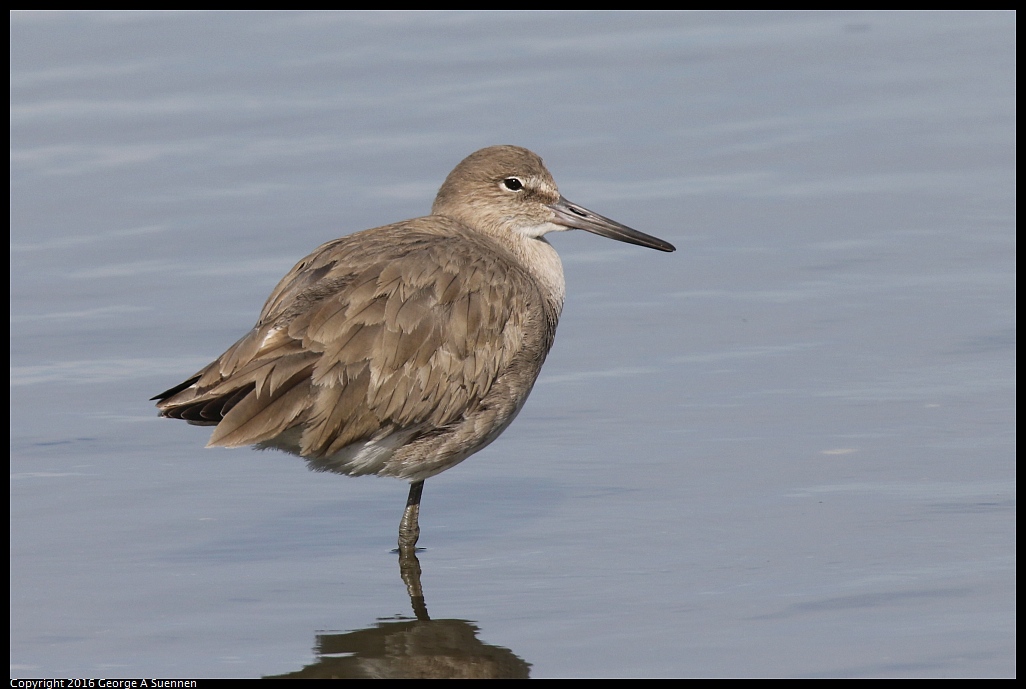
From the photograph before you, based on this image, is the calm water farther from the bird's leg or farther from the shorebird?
the shorebird

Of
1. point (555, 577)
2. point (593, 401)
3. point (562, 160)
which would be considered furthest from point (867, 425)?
point (562, 160)

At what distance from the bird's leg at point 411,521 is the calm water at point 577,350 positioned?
0.11m

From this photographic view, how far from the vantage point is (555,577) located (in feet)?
23.4

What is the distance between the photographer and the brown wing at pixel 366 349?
6.82 metres

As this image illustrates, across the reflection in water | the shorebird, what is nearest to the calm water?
the reflection in water

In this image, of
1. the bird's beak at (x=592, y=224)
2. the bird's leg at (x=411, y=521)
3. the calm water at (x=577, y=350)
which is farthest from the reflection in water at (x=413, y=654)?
the bird's beak at (x=592, y=224)

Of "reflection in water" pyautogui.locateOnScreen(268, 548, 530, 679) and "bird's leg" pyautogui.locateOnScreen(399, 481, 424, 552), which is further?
"bird's leg" pyautogui.locateOnScreen(399, 481, 424, 552)

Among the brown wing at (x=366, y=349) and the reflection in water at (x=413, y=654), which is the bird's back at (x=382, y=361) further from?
the reflection in water at (x=413, y=654)

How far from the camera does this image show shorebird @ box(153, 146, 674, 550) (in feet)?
22.5

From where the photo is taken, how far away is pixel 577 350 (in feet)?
31.4

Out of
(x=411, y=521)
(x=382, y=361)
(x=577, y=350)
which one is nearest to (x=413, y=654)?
(x=411, y=521)

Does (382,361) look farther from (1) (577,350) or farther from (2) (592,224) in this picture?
(1) (577,350)

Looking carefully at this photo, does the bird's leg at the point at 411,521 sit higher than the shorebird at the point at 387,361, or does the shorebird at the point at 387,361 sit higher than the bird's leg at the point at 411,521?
the shorebird at the point at 387,361

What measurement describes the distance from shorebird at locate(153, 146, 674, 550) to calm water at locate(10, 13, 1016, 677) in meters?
0.55
